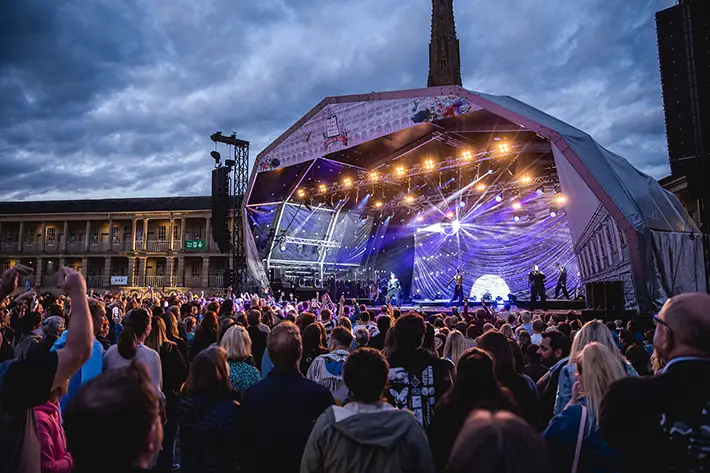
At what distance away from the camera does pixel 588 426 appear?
2.73 metres

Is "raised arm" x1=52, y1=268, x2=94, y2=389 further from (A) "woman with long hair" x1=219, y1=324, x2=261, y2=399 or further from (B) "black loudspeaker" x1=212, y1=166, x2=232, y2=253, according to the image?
(B) "black loudspeaker" x1=212, y1=166, x2=232, y2=253

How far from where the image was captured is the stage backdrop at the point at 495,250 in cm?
2461

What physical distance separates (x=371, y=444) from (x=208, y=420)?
4.44 feet

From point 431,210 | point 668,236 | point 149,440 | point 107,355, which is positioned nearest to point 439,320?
point 107,355

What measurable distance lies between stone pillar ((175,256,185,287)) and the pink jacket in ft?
151

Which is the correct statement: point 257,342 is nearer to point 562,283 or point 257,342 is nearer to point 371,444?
point 371,444

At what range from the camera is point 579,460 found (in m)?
2.71

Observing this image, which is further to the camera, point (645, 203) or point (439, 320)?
point (645, 203)

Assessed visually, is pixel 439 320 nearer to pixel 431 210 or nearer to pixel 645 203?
pixel 645 203

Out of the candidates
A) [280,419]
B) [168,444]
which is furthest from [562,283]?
[280,419]

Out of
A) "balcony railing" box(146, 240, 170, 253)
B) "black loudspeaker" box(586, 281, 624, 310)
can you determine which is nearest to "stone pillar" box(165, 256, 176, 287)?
"balcony railing" box(146, 240, 170, 253)

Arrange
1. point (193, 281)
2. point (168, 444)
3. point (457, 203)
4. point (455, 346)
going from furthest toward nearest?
1. point (193, 281)
2. point (457, 203)
3. point (168, 444)
4. point (455, 346)

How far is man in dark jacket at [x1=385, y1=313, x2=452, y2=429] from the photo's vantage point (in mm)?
3484

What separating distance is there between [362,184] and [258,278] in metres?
6.42
